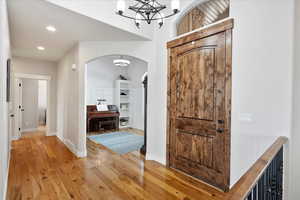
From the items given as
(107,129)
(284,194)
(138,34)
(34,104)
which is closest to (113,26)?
(138,34)

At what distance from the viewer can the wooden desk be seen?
5791 millimetres

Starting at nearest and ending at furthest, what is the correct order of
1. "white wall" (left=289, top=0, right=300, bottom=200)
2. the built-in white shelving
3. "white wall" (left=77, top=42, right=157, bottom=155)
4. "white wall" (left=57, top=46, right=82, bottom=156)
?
"white wall" (left=289, top=0, right=300, bottom=200)
"white wall" (left=77, top=42, right=157, bottom=155)
"white wall" (left=57, top=46, right=82, bottom=156)
the built-in white shelving

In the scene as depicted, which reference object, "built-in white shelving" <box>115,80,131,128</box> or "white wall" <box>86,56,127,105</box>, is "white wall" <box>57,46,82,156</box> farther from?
"built-in white shelving" <box>115,80,131,128</box>

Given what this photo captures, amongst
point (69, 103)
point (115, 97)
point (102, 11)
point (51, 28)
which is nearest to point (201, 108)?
point (102, 11)

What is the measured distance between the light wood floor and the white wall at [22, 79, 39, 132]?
2.79m

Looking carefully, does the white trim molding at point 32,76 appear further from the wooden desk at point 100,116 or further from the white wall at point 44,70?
the wooden desk at point 100,116

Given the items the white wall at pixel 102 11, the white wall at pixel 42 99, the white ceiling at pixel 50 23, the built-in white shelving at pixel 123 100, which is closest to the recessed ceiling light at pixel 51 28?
the white ceiling at pixel 50 23

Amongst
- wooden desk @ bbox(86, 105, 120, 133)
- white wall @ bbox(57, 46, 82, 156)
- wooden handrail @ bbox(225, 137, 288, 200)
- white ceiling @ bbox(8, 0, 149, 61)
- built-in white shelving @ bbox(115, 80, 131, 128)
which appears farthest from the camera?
built-in white shelving @ bbox(115, 80, 131, 128)

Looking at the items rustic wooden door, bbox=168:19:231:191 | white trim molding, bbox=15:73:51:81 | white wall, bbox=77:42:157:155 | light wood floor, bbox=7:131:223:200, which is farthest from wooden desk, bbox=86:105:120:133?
rustic wooden door, bbox=168:19:231:191

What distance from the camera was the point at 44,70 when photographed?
5.25 metres

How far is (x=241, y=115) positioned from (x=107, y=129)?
538 centimetres

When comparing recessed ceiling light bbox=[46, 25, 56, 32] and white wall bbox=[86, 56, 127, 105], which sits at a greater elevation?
recessed ceiling light bbox=[46, 25, 56, 32]

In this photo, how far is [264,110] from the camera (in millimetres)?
1752

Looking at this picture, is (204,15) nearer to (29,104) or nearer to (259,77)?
(259,77)
